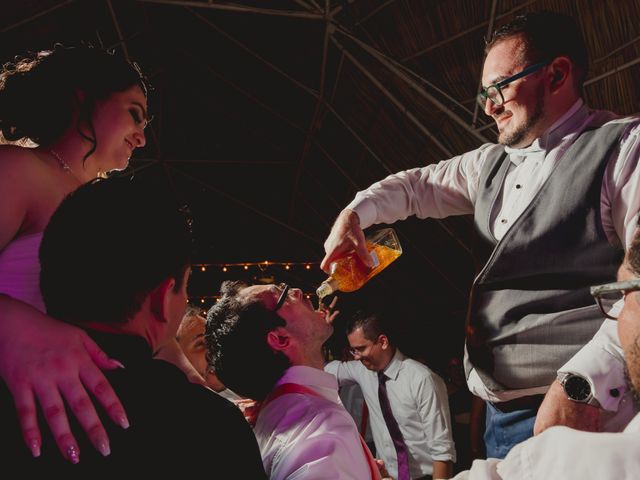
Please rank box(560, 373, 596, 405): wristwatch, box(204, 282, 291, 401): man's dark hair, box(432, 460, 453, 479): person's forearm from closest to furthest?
box(560, 373, 596, 405): wristwatch
box(204, 282, 291, 401): man's dark hair
box(432, 460, 453, 479): person's forearm

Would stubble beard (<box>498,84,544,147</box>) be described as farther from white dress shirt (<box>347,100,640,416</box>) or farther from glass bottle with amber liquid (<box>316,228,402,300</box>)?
glass bottle with amber liquid (<box>316,228,402,300</box>)

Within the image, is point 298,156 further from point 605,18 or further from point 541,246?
point 541,246

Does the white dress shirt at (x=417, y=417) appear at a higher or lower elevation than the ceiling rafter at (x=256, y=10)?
lower

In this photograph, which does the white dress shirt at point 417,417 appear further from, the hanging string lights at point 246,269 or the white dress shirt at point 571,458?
the hanging string lights at point 246,269

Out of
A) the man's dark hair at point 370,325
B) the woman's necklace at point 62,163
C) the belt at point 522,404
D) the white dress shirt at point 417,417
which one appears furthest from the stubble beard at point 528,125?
the man's dark hair at point 370,325

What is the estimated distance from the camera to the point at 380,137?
249 inches

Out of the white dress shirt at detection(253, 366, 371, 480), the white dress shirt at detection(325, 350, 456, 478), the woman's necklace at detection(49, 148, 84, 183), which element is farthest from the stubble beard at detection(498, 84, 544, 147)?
the white dress shirt at detection(325, 350, 456, 478)

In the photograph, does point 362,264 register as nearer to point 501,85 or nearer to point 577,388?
point 501,85

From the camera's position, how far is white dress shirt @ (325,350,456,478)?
4.12 meters

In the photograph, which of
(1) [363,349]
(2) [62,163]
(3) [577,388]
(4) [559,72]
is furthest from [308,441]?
(1) [363,349]

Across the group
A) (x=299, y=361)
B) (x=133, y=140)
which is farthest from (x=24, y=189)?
(x=299, y=361)

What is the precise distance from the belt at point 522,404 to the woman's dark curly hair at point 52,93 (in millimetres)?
1329

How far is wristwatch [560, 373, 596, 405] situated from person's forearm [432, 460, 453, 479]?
9.94 feet

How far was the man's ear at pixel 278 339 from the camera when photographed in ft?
7.34
